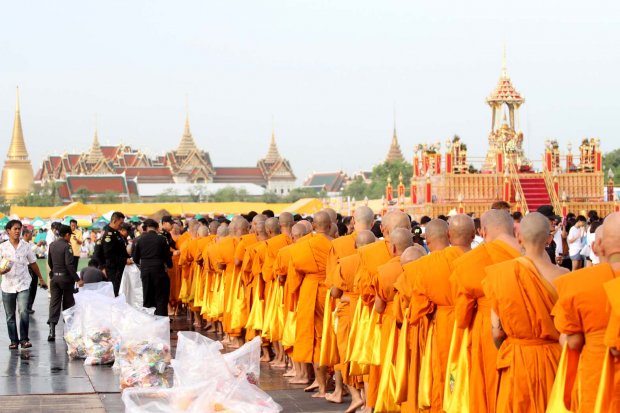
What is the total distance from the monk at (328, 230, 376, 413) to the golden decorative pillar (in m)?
107

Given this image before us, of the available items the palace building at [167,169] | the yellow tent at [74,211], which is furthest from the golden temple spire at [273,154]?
the yellow tent at [74,211]

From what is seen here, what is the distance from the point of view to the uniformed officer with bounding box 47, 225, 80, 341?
1280 cm

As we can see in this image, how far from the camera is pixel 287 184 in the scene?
129000mm

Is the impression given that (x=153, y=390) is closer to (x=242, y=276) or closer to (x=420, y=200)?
(x=242, y=276)

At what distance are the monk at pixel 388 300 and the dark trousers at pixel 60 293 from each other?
19.8 feet

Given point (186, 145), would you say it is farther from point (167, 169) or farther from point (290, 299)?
point (290, 299)

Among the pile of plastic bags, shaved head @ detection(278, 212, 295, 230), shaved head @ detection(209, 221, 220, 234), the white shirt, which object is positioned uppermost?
shaved head @ detection(278, 212, 295, 230)

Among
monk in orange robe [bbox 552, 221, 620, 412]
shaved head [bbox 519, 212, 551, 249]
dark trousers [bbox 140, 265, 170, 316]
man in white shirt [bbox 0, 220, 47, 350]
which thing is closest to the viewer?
monk in orange robe [bbox 552, 221, 620, 412]

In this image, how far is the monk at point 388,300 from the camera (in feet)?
24.6

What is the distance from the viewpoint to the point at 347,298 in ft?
28.2

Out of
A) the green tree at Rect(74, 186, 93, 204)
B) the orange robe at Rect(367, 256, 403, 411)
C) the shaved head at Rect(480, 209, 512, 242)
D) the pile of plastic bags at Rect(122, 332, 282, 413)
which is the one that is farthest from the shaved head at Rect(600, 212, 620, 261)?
the green tree at Rect(74, 186, 93, 204)

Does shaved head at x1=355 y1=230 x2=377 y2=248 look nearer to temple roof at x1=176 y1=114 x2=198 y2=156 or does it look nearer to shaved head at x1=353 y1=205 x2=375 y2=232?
shaved head at x1=353 y1=205 x2=375 y2=232

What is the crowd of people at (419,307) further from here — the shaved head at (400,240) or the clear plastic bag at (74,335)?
the clear plastic bag at (74,335)

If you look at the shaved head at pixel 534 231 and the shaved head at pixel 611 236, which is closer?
the shaved head at pixel 611 236
